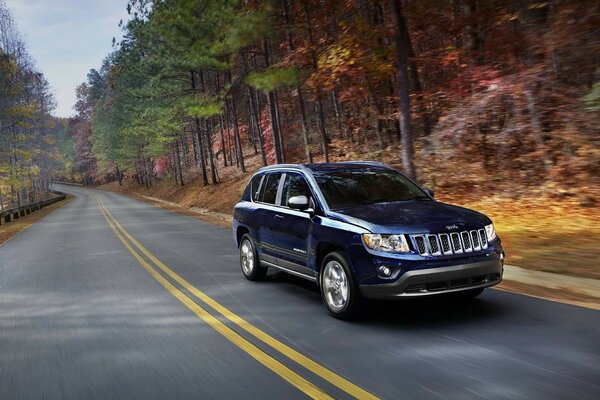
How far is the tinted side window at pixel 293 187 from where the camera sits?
7.15 meters

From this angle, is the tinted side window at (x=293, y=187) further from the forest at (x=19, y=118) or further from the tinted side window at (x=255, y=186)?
the forest at (x=19, y=118)

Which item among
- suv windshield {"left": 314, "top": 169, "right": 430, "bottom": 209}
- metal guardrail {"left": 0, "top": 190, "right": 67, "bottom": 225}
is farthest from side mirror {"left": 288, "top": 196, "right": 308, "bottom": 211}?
metal guardrail {"left": 0, "top": 190, "right": 67, "bottom": 225}

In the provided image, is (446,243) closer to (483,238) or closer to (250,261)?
(483,238)

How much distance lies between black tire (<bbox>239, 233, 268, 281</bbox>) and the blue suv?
438 millimetres

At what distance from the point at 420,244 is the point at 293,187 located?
2517 mm

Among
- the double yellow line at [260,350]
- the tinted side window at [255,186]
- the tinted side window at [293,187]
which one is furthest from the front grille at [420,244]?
the tinted side window at [255,186]

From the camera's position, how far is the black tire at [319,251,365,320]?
5805 millimetres

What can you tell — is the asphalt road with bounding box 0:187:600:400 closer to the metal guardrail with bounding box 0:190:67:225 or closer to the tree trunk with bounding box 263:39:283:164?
the tree trunk with bounding box 263:39:283:164

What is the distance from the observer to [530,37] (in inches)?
560

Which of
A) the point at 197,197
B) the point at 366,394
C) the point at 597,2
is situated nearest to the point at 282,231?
the point at 366,394

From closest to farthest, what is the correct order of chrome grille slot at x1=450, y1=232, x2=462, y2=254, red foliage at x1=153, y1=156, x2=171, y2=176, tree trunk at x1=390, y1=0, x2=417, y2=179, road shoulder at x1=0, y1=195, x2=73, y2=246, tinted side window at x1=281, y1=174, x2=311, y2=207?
chrome grille slot at x1=450, y1=232, x2=462, y2=254
tinted side window at x1=281, y1=174, x2=311, y2=207
tree trunk at x1=390, y1=0, x2=417, y2=179
road shoulder at x1=0, y1=195, x2=73, y2=246
red foliage at x1=153, y1=156, x2=171, y2=176

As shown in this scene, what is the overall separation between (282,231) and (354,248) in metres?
1.92

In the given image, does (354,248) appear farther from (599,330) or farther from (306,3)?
(306,3)

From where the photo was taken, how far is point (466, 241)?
560 centimetres
